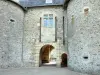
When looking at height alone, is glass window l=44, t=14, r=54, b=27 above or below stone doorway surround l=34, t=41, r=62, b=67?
above

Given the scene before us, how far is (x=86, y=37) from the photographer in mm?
10633

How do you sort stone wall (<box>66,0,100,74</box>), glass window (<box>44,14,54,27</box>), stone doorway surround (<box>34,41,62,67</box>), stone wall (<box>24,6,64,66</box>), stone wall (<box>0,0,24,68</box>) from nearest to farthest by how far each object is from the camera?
stone wall (<box>66,0,100,74</box>)
stone wall (<box>0,0,24,68</box>)
stone doorway surround (<box>34,41,62,67</box>)
stone wall (<box>24,6,64,66</box>)
glass window (<box>44,14,54,27</box>)

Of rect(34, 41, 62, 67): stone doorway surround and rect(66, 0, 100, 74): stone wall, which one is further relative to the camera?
rect(34, 41, 62, 67): stone doorway surround

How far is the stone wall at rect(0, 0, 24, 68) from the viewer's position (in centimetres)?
1250

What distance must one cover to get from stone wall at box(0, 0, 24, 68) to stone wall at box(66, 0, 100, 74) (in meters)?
5.08

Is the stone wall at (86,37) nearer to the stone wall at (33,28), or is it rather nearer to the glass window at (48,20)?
the stone wall at (33,28)

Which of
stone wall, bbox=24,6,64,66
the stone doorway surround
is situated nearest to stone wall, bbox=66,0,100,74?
the stone doorway surround

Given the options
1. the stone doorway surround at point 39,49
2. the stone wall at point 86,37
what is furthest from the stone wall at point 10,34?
the stone wall at point 86,37

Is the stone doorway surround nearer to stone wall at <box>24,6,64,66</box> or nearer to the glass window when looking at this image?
stone wall at <box>24,6,64,66</box>

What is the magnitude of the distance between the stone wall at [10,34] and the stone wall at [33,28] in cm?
75

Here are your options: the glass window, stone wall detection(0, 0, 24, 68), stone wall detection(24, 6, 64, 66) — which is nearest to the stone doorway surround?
stone wall detection(24, 6, 64, 66)

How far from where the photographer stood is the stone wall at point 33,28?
1504cm

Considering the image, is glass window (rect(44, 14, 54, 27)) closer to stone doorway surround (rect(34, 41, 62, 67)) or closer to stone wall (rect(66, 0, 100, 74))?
stone doorway surround (rect(34, 41, 62, 67))

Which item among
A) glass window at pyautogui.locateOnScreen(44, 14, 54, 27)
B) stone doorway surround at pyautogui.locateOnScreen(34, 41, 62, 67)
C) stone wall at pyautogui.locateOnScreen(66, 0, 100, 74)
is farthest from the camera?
glass window at pyautogui.locateOnScreen(44, 14, 54, 27)
